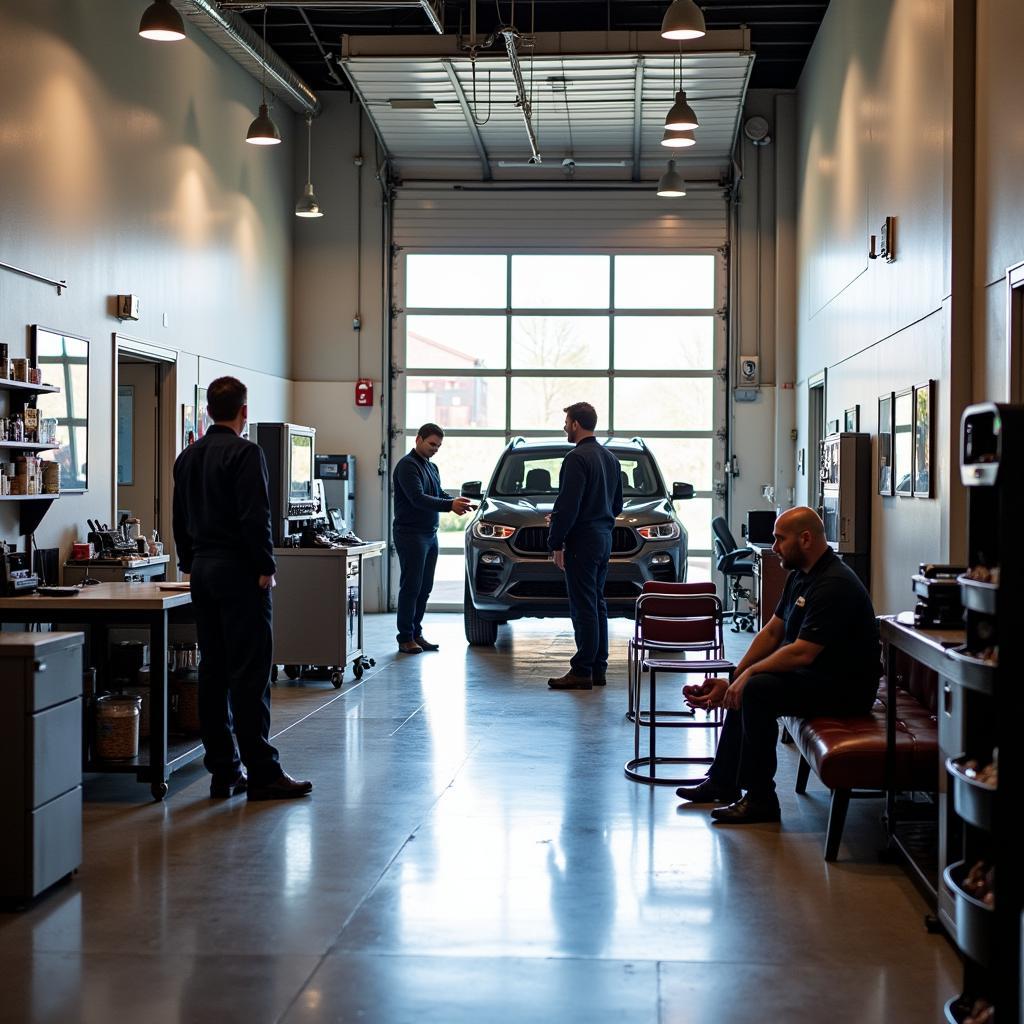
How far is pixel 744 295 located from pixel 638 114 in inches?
96.8

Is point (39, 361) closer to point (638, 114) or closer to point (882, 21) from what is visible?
point (882, 21)

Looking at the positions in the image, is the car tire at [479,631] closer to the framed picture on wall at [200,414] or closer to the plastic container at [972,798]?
the framed picture on wall at [200,414]

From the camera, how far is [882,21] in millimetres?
9781

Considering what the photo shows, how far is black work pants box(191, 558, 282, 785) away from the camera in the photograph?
594 cm

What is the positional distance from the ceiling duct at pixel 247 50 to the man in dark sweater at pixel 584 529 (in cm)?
493

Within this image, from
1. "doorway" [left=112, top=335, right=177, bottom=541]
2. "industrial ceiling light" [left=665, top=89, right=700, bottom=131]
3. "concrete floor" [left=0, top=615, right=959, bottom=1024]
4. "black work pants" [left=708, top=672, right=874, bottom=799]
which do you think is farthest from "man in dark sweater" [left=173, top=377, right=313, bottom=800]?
"industrial ceiling light" [left=665, top=89, right=700, bottom=131]

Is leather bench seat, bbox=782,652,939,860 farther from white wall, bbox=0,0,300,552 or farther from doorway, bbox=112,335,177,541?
→ doorway, bbox=112,335,177,541

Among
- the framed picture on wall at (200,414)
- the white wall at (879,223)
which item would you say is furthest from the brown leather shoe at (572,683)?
the framed picture on wall at (200,414)

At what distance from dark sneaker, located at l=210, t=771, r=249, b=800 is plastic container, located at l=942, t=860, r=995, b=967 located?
140 inches

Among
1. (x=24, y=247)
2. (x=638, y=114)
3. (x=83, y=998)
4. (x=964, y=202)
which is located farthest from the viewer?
(x=638, y=114)

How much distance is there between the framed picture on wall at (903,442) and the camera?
28.2 ft

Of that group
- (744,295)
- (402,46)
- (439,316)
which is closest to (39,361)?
(402,46)

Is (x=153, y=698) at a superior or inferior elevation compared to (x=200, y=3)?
inferior

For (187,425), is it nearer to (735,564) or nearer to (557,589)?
(557,589)
